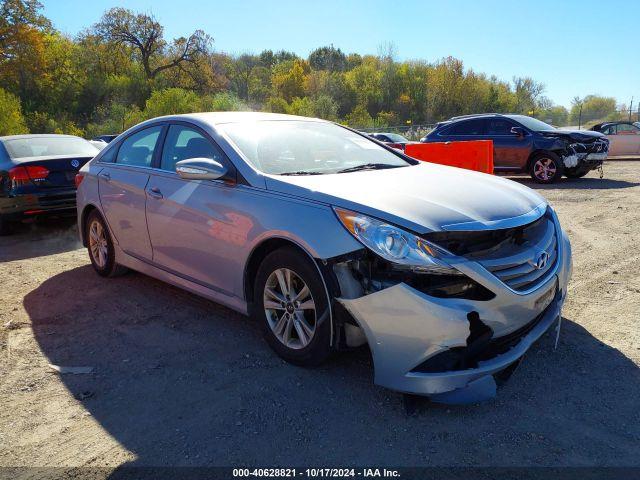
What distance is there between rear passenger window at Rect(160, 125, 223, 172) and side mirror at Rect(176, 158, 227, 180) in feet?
0.79

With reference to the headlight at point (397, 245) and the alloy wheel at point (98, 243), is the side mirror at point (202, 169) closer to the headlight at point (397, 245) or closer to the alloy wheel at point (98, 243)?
the headlight at point (397, 245)

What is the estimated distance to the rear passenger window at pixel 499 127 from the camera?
12859 millimetres

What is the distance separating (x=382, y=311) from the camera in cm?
276

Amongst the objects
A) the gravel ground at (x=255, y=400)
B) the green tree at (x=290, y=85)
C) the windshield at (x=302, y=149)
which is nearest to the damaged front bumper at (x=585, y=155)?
the gravel ground at (x=255, y=400)

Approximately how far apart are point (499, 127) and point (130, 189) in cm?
1046

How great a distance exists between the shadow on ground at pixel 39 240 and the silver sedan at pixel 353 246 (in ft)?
10.1

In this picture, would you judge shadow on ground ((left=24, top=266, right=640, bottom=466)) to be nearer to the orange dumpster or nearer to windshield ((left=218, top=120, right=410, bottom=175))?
windshield ((left=218, top=120, right=410, bottom=175))

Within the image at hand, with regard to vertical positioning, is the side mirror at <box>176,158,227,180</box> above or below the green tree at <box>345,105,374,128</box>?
below

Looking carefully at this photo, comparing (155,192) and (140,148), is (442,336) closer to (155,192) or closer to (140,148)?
(155,192)

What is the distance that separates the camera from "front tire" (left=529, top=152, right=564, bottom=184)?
12.3 m

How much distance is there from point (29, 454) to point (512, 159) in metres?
12.2

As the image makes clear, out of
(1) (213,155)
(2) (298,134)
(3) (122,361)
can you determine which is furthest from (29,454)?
(2) (298,134)

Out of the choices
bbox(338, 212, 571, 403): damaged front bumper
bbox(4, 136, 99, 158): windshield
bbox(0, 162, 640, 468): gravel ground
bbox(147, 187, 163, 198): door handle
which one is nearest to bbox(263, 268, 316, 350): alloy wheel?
bbox(0, 162, 640, 468): gravel ground

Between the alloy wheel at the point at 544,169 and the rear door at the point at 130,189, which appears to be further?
the alloy wheel at the point at 544,169
